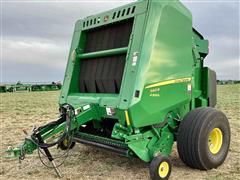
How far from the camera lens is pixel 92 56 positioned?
16.1 ft

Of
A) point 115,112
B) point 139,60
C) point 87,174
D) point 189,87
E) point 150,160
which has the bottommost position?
point 87,174

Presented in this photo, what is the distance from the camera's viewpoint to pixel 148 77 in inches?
155

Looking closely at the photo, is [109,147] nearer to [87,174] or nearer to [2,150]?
[87,174]

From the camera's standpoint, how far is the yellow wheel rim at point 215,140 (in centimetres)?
448

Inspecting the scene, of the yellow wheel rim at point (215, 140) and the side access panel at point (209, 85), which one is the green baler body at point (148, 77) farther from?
the yellow wheel rim at point (215, 140)

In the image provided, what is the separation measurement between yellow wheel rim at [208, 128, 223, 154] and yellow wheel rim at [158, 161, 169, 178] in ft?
3.04

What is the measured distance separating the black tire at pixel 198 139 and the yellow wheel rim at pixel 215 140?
0.08 meters

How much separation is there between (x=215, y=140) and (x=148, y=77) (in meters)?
1.53

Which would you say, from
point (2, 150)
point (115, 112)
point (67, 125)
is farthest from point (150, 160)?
point (2, 150)

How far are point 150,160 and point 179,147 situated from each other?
465 millimetres

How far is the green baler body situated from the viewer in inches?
155

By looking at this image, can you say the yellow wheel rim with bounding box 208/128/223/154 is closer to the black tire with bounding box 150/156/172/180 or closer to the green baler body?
the green baler body

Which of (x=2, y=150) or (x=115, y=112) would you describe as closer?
(x=115, y=112)

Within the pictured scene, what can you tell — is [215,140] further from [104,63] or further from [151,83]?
[104,63]
